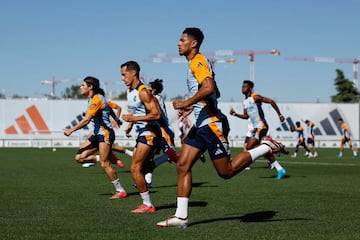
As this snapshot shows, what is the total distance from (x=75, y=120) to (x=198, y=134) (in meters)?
52.6

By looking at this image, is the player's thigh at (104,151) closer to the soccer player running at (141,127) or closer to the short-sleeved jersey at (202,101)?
the soccer player running at (141,127)

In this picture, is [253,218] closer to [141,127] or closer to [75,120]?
[141,127]

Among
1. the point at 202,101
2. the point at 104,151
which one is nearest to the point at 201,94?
the point at 202,101

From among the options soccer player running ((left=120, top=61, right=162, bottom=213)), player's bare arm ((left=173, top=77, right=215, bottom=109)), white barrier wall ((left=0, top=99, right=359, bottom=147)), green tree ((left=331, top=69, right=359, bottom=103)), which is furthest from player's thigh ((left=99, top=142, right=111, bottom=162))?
green tree ((left=331, top=69, right=359, bottom=103))

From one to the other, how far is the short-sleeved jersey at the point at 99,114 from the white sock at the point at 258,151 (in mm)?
4575

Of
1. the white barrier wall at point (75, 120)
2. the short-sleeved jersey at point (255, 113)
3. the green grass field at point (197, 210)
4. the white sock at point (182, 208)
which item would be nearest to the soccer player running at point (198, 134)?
the white sock at point (182, 208)

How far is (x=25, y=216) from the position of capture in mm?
9352

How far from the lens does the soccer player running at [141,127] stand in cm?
1001

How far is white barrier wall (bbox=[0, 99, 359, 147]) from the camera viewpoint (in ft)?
188

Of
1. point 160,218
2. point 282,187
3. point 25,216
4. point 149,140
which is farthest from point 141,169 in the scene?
point 282,187

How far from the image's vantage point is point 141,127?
10.8 metres

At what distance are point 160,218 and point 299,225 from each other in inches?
79.1

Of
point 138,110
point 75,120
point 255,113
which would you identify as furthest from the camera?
point 75,120

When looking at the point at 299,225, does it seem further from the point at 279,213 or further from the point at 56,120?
the point at 56,120
